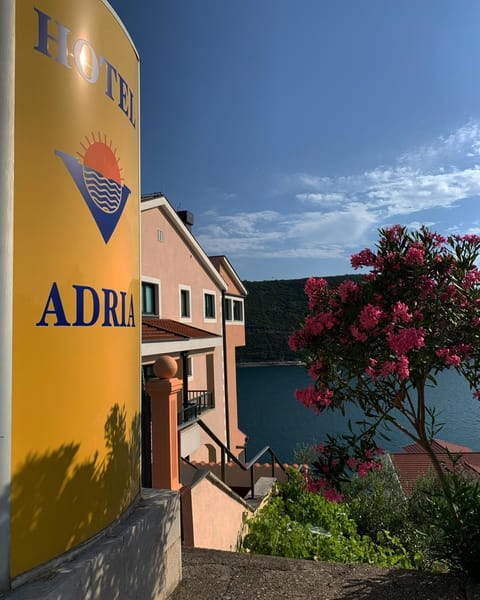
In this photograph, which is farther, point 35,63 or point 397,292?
point 397,292

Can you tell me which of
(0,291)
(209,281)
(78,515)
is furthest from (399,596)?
(209,281)

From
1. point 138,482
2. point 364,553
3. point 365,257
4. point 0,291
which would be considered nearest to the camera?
point 0,291

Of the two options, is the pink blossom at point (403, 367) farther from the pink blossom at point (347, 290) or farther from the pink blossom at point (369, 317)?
the pink blossom at point (347, 290)

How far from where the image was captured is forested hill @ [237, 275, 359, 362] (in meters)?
117

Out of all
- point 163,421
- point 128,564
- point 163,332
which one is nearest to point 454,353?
point 163,421

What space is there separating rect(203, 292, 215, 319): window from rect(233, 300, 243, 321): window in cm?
355

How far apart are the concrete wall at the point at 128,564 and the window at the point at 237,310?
73.2 feet

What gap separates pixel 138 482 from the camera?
423cm

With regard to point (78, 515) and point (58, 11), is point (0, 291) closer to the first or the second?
point (78, 515)

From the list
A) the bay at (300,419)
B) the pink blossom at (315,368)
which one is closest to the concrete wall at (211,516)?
the pink blossom at (315,368)

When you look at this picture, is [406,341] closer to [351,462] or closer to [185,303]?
[351,462]

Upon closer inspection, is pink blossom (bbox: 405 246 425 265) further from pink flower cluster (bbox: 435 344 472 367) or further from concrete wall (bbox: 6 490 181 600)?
concrete wall (bbox: 6 490 181 600)

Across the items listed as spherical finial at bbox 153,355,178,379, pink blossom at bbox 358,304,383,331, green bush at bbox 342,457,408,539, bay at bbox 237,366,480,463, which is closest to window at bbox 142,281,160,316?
green bush at bbox 342,457,408,539

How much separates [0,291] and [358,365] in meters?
3.56
